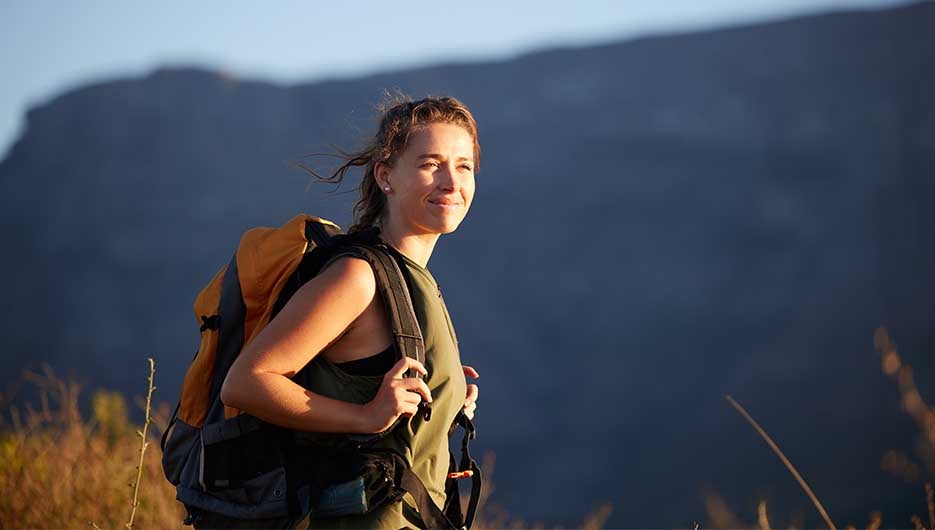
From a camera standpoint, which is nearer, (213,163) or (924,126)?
(924,126)

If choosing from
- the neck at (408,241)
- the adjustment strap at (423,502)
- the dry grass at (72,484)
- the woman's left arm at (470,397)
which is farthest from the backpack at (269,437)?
the dry grass at (72,484)

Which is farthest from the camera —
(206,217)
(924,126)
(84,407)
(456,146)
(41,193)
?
(41,193)

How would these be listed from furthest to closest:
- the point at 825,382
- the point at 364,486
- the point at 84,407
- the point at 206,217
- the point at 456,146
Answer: the point at 206,217
the point at 825,382
the point at 84,407
the point at 456,146
the point at 364,486

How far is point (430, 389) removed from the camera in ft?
6.93

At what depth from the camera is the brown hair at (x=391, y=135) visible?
2309 millimetres

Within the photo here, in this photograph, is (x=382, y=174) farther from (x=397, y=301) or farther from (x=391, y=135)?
(x=397, y=301)

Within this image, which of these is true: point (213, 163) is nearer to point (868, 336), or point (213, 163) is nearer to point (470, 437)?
point (868, 336)

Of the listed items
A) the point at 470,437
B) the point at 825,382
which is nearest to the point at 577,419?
the point at 825,382

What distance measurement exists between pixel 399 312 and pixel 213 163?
3655 centimetres

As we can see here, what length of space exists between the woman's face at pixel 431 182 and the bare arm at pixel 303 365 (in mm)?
303

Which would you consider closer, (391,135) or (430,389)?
(430,389)

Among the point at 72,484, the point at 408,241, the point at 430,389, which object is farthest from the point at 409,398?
the point at 72,484

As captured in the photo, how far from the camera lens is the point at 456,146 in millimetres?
2320

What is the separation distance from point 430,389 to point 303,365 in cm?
27
